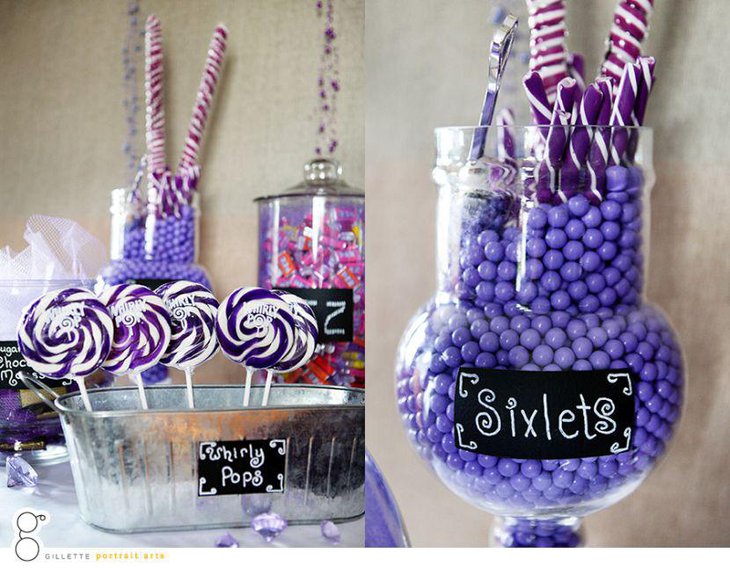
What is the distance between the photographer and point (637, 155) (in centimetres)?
56

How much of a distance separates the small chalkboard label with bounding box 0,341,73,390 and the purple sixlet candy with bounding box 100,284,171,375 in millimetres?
148

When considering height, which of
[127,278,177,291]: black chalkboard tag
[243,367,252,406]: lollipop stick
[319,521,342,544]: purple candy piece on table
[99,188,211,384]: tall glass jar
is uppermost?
[99,188,211,384]: tall glass jar

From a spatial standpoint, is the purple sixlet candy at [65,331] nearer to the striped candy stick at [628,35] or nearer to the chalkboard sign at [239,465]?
the chalkboard sign at [239,465]

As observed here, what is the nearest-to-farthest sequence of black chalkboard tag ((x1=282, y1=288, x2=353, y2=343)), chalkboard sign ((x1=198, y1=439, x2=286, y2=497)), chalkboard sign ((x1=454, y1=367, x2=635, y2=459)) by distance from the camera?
1. chalkboard sign ((x1=454, y1=367, x2=635, y2=459))
2. chalkboard sign ((x1=198, y1=439, x2=286, y2=497))
3. black chalkboard tag ((x1=282, y1=288, x2=353, y2=343))

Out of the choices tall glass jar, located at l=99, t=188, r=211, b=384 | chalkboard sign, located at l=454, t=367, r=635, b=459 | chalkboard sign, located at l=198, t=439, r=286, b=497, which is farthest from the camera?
tall glass jar, located at l=99, t=188, r=211, b=384

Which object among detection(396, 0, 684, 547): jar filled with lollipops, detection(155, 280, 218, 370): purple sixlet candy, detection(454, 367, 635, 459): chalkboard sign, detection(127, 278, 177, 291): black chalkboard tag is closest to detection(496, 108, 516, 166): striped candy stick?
detection(396, 0, 684, 547): jar filled with lollipops

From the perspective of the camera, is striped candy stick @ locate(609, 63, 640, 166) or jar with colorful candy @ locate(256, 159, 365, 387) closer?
striped candy stick @ locate(609, 63, 640, 166)

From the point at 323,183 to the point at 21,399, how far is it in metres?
0.41

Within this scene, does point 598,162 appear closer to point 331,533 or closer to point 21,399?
point 331,533

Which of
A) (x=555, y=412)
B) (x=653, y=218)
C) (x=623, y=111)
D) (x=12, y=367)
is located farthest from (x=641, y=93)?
(x=12, y=367)

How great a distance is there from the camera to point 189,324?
0.66 metres

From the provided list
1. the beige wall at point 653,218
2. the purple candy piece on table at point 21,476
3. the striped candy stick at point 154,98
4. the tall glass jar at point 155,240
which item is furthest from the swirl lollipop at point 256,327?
the striped candy stick at point 154,98

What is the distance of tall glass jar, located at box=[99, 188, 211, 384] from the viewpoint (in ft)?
3.23

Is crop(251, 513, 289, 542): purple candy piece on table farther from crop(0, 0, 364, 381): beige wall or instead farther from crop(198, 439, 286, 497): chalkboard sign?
crop(0, 0, 364, 381): beige wall
